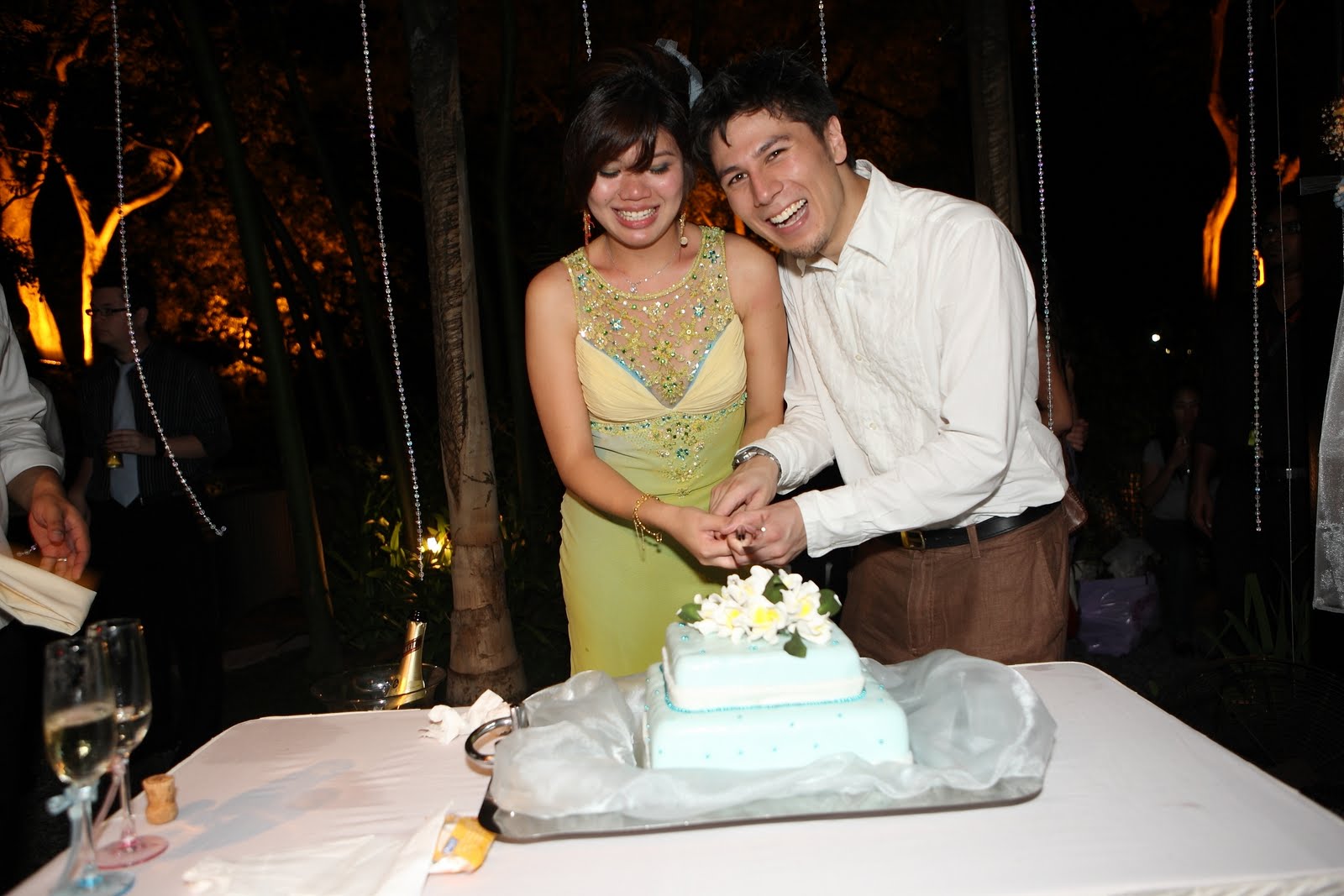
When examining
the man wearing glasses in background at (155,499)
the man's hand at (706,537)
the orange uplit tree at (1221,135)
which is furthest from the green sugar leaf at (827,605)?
the orange uplit tree at (1221,135)

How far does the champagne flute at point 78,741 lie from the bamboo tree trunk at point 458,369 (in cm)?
256

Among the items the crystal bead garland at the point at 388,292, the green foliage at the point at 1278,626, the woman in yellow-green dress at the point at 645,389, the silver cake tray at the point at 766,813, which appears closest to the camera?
the silver cake tray at the point at 766,813

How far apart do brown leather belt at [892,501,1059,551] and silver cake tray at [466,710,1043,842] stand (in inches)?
31.9

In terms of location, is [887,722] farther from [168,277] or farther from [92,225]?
[168,277]

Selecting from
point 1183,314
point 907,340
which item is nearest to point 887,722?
point 907,340

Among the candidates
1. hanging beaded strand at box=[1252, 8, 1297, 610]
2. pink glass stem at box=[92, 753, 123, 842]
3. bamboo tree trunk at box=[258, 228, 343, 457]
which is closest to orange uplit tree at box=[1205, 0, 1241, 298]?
hanging beaded strand at box=[1252, 8, 1297, 610]

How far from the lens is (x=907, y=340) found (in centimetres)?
211

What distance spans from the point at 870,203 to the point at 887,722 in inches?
44.2

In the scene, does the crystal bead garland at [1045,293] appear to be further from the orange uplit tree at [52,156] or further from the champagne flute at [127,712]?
the orange uplit tree at [52,156]

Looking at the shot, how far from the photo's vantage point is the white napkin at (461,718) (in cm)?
176

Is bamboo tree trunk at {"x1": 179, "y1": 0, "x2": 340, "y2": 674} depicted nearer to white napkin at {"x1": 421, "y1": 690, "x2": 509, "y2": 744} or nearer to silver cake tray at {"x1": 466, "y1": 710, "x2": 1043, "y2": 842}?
white napkin at {"x1": 421, "y1": 690, "x2": 509, "y2": 744}

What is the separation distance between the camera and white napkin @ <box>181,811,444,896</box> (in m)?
1.28

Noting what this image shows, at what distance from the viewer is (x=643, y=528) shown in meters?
2.52

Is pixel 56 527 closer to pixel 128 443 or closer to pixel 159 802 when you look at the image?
pixel 159 802
